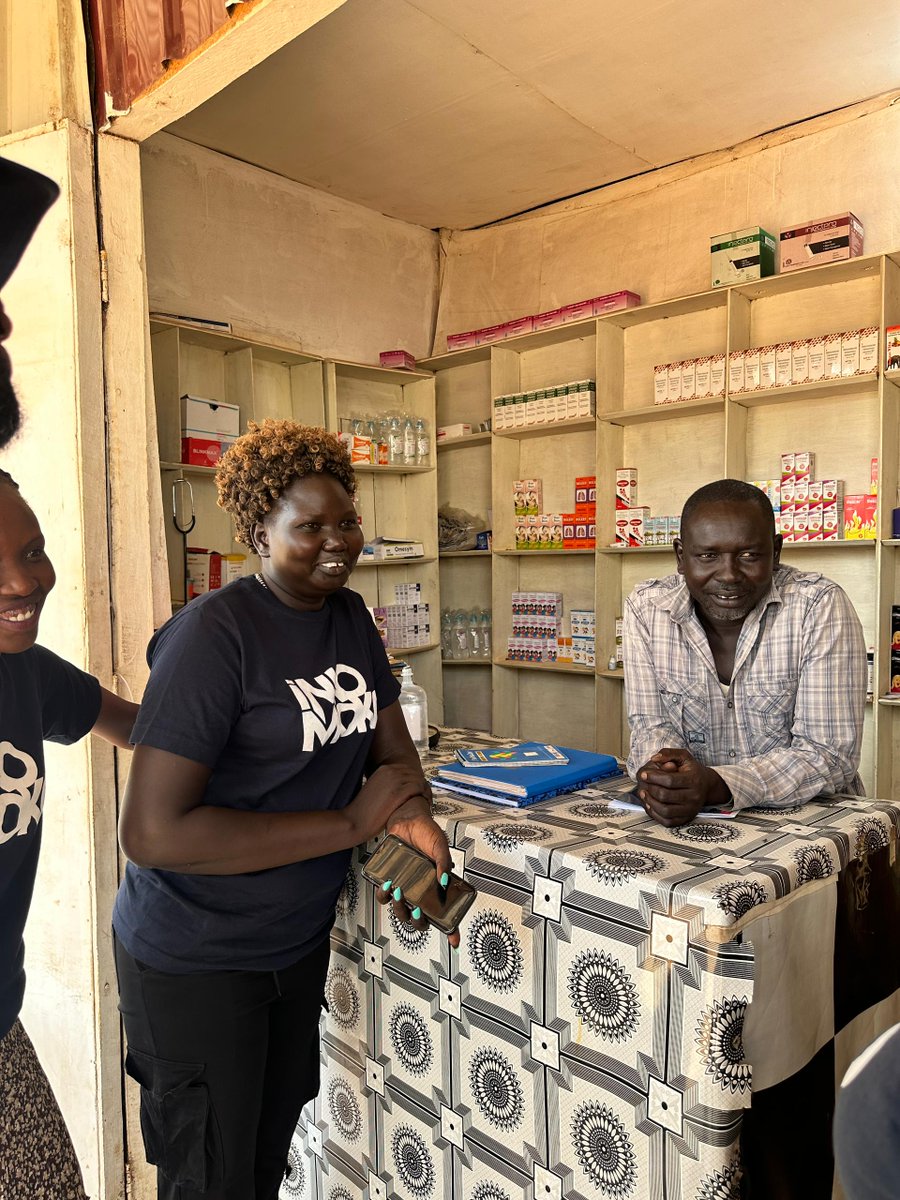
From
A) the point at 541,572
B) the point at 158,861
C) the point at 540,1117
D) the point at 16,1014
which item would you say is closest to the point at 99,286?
the point at 158,861

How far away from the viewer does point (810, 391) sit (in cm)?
376

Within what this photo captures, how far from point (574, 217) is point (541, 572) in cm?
198

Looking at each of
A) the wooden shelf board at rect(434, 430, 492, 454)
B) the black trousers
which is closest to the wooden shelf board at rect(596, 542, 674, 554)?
the wooden shelf board at rect(434, 430, 492, 454)

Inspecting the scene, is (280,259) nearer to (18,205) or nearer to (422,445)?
(422,445)

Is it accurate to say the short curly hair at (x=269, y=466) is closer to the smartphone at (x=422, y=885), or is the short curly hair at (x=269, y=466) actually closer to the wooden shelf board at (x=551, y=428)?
the smartphone at (x=422, y=885)

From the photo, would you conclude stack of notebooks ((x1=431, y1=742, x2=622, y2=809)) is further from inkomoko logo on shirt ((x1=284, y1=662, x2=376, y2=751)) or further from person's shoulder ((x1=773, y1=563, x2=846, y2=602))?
person's shoulder ((x1=773, y1=563, x2=846, y2=602))

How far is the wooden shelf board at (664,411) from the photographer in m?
4.01

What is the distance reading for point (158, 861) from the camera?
4.36 ft

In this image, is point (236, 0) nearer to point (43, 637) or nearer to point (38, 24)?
point (38, 24)

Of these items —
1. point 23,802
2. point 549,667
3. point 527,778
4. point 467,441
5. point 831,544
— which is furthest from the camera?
point 467,441

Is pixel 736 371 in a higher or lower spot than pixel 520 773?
higher

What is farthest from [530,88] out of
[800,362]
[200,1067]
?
[200,1067]

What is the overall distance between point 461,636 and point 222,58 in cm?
364

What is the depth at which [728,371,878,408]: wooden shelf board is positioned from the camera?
359cm
